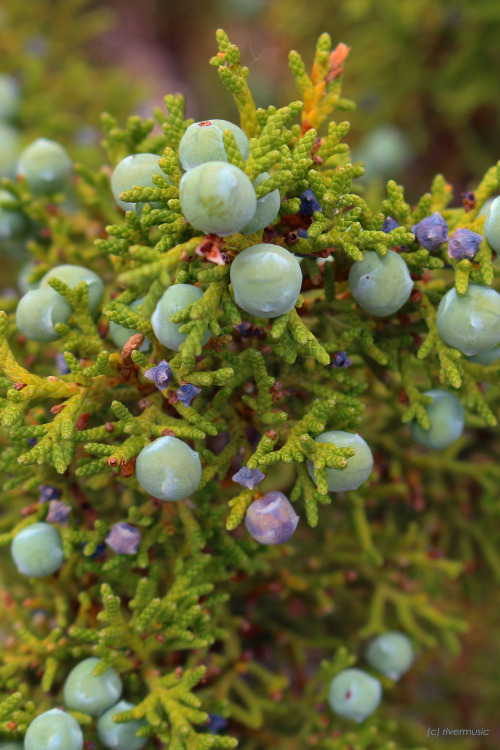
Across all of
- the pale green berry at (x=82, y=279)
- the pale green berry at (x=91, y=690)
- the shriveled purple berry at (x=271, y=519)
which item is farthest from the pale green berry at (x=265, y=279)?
the pale green berry at (x=91, y=690)

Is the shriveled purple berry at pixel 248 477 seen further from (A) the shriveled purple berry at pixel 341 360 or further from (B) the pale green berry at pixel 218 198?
(B) the pale green berry at pixel 218 198

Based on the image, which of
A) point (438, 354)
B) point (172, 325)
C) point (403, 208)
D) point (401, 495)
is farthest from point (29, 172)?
point (401, 495)

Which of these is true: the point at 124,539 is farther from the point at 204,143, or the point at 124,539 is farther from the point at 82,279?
the point at 204,143

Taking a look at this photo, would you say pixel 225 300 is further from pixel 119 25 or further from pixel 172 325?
pixel 119 25

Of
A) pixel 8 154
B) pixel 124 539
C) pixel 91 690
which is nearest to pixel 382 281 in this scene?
pixel 124 539

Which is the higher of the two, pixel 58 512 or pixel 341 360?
pixel 341 360

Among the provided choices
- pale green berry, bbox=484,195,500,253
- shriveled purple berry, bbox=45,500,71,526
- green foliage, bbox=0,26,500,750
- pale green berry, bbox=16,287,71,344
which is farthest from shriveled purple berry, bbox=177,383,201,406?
pale green berry, bbox=484,195,500,253
